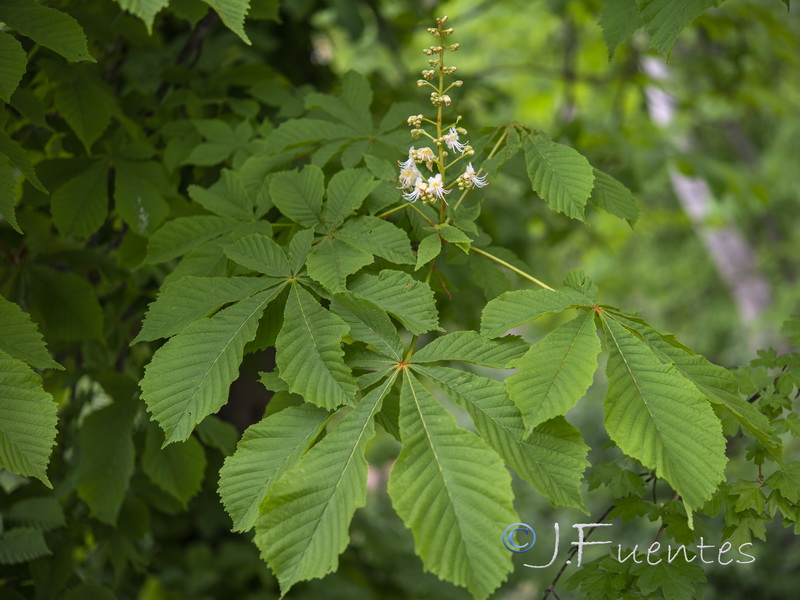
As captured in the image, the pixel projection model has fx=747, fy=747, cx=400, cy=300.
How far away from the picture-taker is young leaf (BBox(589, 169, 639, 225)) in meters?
1.30

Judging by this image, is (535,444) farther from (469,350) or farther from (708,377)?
(708,377)

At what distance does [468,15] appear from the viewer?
3.37 metres

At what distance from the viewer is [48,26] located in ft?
A: 3.93

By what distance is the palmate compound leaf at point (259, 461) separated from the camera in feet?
3.15

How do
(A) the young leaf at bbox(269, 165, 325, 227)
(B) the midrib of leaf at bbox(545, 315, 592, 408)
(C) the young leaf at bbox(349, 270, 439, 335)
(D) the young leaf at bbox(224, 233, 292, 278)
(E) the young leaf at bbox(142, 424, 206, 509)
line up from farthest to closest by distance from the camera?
(E) the young leaf at bbox(142, 424, 206, 509) → (A) the young leaf at bbox(269, 165, 325, 227) → (D) the young leaf at bbox(224, 233, 292, 278) → (C) the young leaf at bbox(349, 270, 439, 335) → (B) the midrib of leaf at bbox(545, 315, 592, 408)

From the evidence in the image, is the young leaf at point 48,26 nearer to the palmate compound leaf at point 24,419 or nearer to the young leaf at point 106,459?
the palmate compound leaf at point 24,419

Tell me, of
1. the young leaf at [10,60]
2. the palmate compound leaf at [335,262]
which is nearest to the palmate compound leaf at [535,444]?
the palmate compound leaf at [335,262]

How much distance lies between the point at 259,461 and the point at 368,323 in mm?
252

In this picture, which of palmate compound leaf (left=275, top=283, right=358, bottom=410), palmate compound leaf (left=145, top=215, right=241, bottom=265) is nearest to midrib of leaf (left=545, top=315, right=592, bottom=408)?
palmate compound leaf (left=275, top=283, right=358, bottom=410)

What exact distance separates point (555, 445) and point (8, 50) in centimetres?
99

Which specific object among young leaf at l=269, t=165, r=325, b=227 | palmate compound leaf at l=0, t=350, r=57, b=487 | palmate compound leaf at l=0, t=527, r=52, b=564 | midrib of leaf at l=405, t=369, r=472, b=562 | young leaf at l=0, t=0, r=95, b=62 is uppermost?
young leaf at l=0, t=0, r=95, b=62

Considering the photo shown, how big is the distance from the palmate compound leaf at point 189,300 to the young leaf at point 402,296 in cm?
14

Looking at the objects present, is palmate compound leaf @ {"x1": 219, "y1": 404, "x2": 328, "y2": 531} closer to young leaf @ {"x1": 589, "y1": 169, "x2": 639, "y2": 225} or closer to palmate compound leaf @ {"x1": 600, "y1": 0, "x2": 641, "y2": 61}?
young leaf @ {"x1": 589, "y1": 169, "x2": 639, "y2": 225}

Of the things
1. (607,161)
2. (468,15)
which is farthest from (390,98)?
(607,161)
